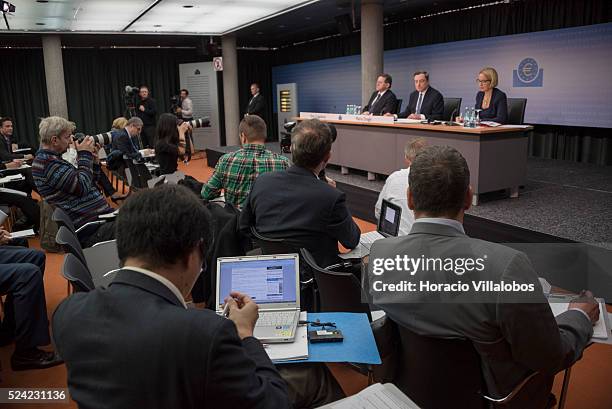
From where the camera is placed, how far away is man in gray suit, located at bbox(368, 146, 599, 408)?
1.27m

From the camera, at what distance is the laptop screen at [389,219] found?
2422 millimetres

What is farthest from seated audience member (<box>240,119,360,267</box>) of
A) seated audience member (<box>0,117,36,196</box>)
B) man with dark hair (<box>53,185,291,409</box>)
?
seated audience member (<box>0,117,36,196</box>)

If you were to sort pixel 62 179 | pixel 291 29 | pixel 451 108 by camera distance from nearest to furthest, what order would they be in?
1. pixel 62 179
2. pixel 451 108
3. pixel 291 29

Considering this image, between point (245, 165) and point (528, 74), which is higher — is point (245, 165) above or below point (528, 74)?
below

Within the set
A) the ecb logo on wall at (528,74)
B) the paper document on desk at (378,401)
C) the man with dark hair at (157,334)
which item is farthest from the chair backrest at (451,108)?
the man with dark hair at (157,334)

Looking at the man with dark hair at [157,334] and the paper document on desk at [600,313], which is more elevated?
the man with dark hair at [157,334]

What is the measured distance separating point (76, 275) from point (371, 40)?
25.1 ft

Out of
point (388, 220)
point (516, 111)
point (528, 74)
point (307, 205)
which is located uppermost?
point (528, 74)

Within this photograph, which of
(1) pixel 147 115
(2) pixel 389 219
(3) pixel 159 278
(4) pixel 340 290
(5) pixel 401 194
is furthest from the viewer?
(1) pixel 147 115

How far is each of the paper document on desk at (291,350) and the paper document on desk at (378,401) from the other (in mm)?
194

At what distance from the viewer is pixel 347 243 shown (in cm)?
247

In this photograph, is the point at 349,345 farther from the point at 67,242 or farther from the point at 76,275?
the point at 67,242

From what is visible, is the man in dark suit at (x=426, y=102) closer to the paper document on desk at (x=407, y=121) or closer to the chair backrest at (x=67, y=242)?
the paper document on desk at (x=407, y=121)

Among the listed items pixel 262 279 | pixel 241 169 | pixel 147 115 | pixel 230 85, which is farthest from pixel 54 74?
pixel 262 279
